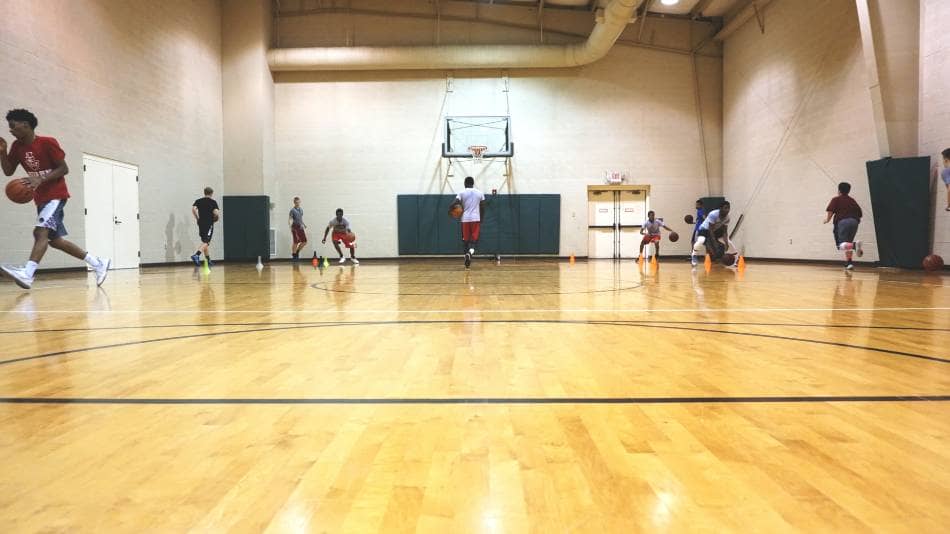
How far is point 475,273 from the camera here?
1071cm

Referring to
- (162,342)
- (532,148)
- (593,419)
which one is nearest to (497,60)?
(532,148)

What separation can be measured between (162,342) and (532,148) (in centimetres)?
1510

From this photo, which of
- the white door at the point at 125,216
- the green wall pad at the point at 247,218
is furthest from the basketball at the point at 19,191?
the green wall pad at the point at 247,218

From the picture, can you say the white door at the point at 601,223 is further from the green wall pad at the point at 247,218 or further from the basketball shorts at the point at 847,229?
the green wall pad at the point at 247,218

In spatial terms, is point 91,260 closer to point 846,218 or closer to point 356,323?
point 356,323

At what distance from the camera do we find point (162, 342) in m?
3.33

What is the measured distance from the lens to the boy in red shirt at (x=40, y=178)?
6.25m

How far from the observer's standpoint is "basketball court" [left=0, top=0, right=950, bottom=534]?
4.47ft

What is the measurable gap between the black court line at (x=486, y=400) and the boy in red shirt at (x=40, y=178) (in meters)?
5.41

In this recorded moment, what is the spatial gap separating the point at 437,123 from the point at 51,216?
1202cm

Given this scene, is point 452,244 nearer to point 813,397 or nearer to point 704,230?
point 704,230

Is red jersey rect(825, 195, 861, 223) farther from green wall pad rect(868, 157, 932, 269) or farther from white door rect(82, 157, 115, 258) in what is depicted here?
white door rect(82, 157, 115, 258)

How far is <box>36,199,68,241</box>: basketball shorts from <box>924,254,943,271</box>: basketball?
1235 centimetres

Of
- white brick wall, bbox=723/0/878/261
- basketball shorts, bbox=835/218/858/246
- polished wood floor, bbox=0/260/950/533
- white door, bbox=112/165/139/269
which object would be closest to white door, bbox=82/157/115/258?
white door, bbox=112/165/139/269
